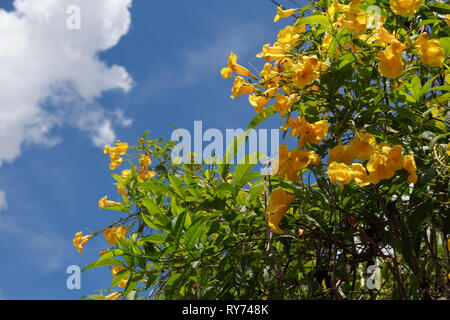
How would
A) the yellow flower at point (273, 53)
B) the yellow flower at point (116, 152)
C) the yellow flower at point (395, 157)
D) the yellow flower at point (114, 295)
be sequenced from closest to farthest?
the yellow flower at point (395, 157)
the yellow flower at point (273, 53)
the yellow flower at point (114, 295)
the yellow flower at point (116, 152)

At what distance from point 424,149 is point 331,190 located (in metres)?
0.28

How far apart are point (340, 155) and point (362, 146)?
2.5 inches

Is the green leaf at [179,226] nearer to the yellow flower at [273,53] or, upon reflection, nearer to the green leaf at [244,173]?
the green leaf at [244,173]

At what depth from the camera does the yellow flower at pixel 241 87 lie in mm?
1234

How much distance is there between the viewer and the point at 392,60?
1.01 meters

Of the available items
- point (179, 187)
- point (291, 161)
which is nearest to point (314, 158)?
point (291, 161)

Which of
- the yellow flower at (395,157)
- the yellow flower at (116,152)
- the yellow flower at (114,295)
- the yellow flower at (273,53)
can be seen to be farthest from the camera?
the yellow flower at (116,152)

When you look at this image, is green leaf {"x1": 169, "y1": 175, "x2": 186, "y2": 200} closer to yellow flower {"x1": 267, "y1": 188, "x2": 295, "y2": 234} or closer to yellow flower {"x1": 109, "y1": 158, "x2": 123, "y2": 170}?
yellow flower {"x1": 267, "y1": 188, "x2": 295, "y2": 234}

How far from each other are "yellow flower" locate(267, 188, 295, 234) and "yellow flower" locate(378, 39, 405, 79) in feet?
1.38

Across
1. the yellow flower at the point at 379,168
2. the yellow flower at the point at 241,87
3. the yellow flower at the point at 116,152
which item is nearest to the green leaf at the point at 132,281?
the yellow flower at the point at 241,87

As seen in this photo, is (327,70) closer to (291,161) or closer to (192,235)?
(291,161)

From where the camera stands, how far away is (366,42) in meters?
1.08

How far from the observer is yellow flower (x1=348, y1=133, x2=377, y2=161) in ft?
3.45
